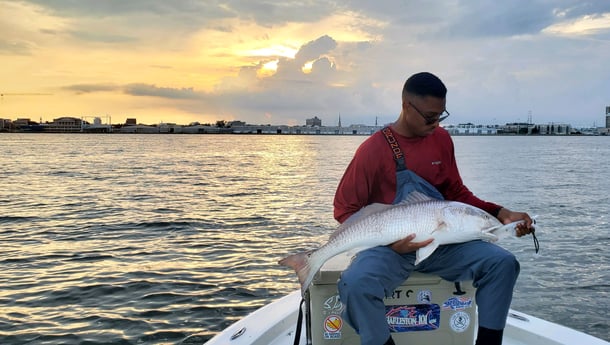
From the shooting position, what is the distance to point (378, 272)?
10.9ft

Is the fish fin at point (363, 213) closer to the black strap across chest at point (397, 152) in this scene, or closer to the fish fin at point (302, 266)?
the fish fin at point (302, 266)

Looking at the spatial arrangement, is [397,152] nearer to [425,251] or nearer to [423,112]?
[423,112]

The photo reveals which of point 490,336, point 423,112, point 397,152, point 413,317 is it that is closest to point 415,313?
point 413,317

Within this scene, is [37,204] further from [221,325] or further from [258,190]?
[221,325]

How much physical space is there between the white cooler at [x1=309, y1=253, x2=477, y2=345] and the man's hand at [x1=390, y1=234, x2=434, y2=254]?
32cm

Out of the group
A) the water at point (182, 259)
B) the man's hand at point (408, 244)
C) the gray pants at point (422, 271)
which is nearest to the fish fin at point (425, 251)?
the man's hand at point (408, 244)

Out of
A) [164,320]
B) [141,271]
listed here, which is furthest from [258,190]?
[164,320]

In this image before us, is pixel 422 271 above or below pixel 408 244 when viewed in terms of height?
below

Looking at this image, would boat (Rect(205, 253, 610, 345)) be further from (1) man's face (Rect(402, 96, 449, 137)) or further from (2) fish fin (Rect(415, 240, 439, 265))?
(1) man's face (Rect(402, 96, 449, 137))

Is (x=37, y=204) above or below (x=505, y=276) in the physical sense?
below

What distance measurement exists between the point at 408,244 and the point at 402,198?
0.48 meters

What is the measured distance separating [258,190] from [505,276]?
21.9m

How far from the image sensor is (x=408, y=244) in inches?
132

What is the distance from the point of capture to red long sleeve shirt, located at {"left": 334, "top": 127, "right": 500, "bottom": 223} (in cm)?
382
